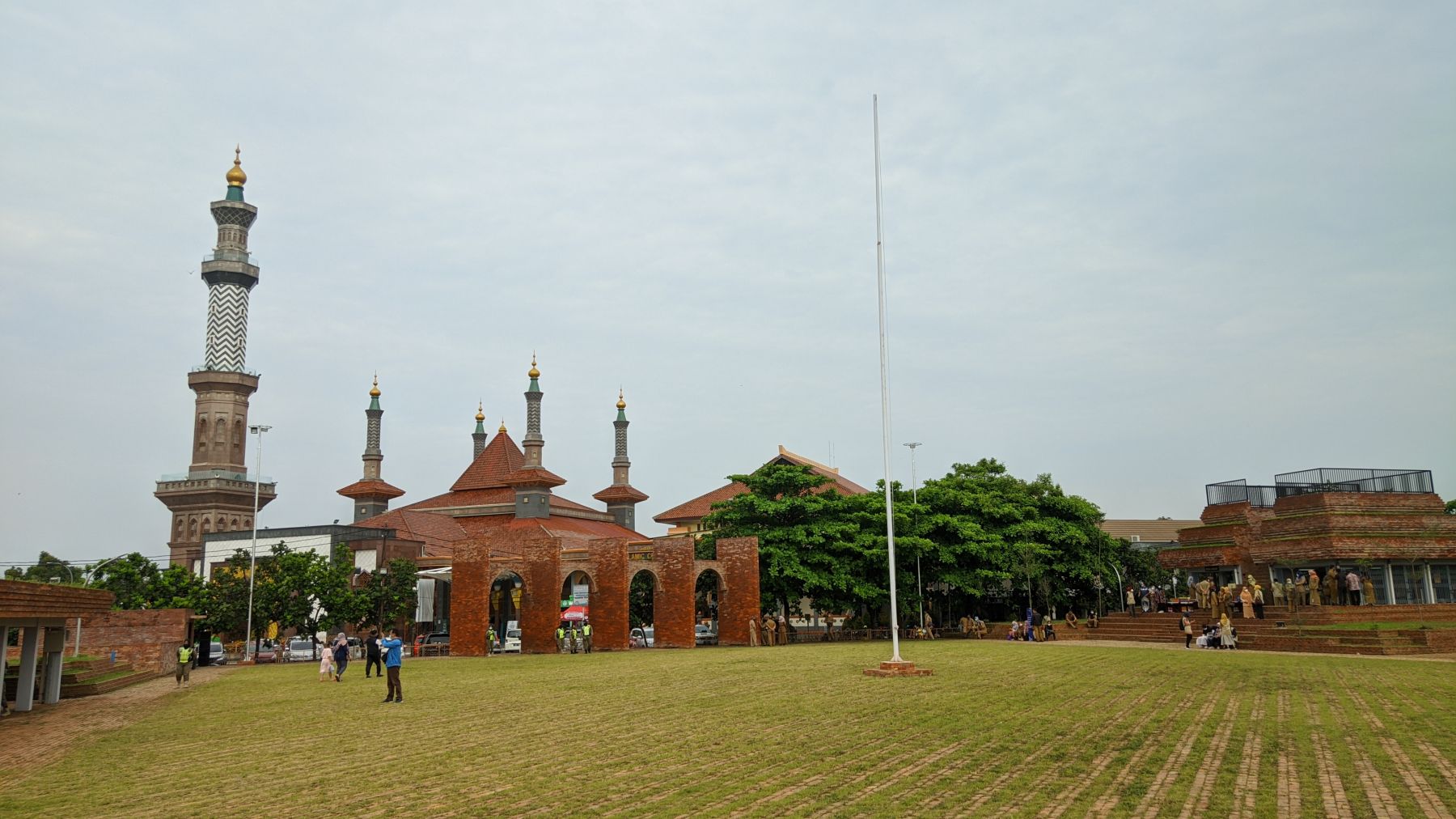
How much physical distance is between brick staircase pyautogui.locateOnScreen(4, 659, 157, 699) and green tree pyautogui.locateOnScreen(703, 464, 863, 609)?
2003 cm

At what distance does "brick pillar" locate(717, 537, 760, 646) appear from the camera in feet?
119

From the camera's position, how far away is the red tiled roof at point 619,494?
238 ft

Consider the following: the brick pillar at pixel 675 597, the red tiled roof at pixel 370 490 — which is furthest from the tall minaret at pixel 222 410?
the brick pillar at pixel 675 597

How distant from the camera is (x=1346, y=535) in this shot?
31203 mm

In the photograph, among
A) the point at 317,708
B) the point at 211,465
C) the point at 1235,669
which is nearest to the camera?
the point at 317,708

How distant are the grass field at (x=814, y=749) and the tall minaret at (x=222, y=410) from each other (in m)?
54.7

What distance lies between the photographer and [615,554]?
117 ft

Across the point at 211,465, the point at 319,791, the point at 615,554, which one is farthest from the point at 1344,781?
the point at 211,465

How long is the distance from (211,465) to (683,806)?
69844mm

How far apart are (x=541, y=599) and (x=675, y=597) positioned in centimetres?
472

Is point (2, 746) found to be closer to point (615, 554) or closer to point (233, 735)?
point (233, 735)

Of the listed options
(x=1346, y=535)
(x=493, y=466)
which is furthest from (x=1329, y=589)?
(x=493, y=466)

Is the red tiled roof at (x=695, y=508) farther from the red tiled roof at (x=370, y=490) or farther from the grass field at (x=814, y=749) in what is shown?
the grass field at (x=814, y=749)

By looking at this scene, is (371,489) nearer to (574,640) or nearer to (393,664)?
(574,640)
